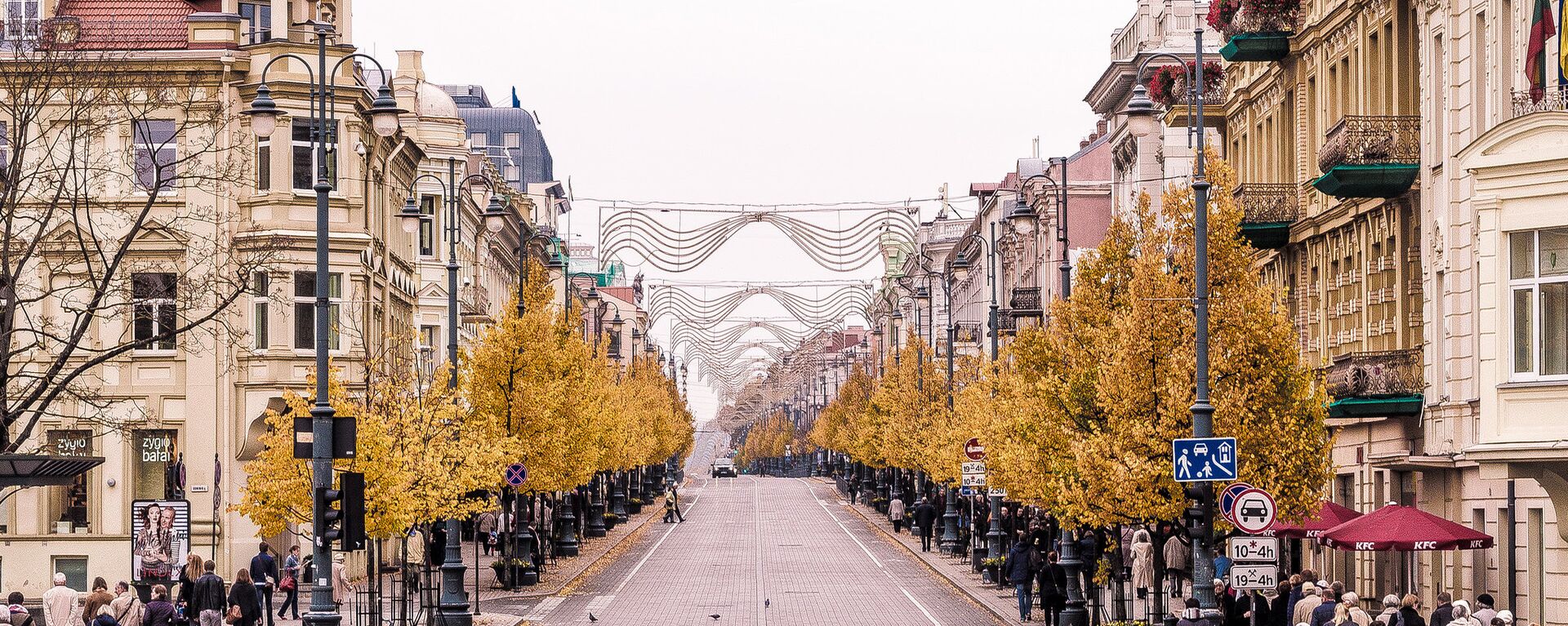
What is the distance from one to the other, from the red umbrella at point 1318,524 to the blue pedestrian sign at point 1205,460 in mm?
7490

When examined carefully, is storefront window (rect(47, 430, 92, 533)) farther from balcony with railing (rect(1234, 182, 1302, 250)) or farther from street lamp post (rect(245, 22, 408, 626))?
balcony with railing (rect(1234, 182, 1302, 250))

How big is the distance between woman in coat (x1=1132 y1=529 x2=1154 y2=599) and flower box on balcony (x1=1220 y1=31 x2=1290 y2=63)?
938 centimetres

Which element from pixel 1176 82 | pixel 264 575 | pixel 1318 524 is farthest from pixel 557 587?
pixel 1318 524

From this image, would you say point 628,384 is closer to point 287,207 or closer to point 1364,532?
point 287,207

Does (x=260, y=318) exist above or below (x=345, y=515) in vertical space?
above

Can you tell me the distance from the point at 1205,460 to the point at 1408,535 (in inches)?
154

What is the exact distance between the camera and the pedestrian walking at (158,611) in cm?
2612

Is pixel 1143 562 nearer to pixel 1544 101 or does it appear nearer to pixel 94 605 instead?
pixel 1544 101

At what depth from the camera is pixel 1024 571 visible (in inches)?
1464

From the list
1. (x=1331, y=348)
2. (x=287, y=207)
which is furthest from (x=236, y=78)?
(x=1331, y=348)

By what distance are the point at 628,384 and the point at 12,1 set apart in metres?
36.0

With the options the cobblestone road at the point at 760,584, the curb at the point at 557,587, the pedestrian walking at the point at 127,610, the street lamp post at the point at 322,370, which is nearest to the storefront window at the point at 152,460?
the curb at the point at 557,587

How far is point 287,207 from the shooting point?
4784cm

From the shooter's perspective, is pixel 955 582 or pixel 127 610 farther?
pixel 955 582
